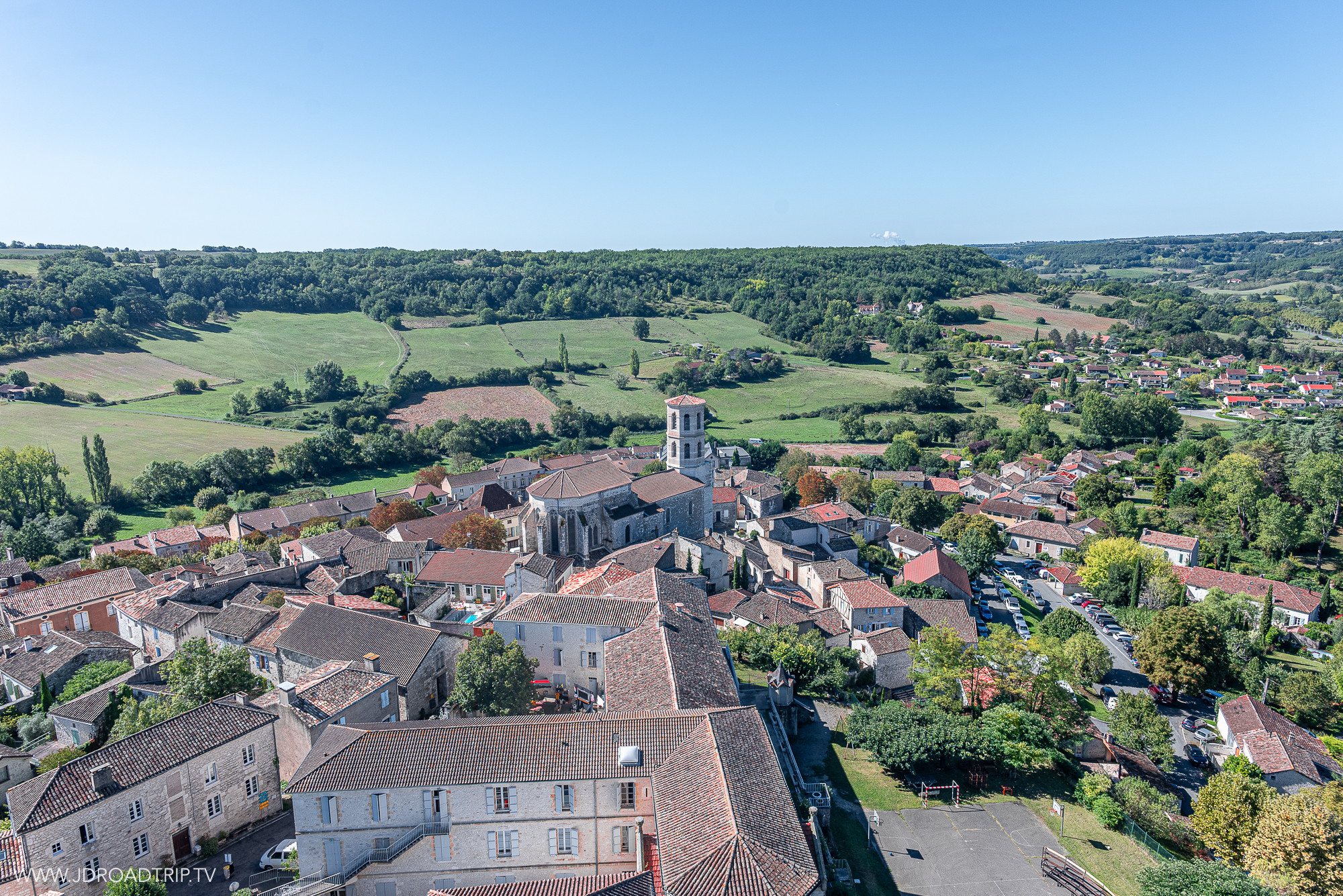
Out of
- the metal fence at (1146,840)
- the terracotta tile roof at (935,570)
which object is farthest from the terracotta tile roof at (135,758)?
the terracotta tile roof at (935,570)

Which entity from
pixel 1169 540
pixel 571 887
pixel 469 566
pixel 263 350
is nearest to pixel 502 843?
pixel 571 887

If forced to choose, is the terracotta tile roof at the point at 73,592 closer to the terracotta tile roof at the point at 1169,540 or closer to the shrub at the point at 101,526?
the shrub at the point at 101,526

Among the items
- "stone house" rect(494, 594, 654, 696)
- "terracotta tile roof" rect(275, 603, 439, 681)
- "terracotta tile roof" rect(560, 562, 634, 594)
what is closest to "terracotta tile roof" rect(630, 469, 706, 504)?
"terracotta tile roof" rect(560, 562, 634, 594)

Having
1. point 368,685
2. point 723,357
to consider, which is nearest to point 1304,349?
point 723,357

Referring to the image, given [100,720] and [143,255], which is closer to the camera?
[100,720]

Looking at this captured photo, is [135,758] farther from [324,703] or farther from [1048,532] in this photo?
[1048,532]

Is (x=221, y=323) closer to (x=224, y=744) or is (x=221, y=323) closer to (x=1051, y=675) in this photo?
(x=224, y=744)
